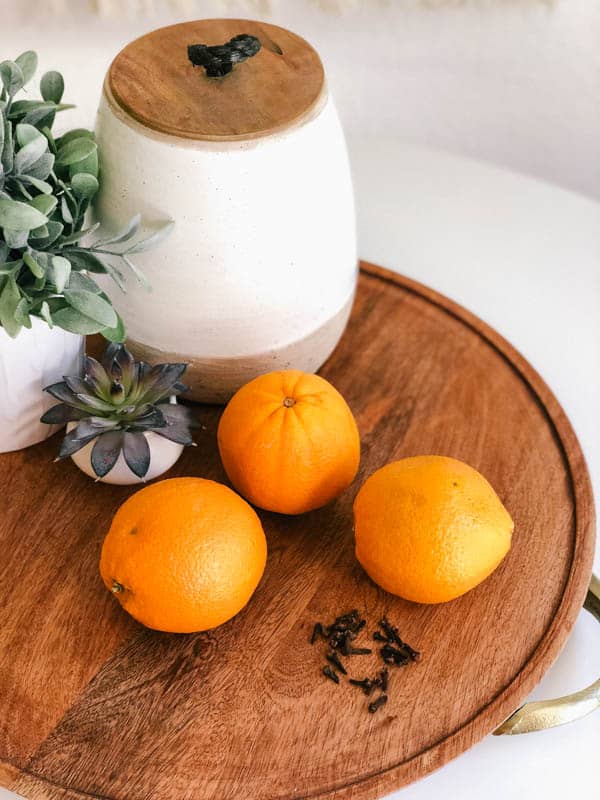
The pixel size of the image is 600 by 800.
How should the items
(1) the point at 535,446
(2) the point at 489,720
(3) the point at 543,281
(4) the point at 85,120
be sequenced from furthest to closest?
1. (4) the point at 85,120
2. (3) the point at 543,281
3. (1) the point at 535,446
4. (2) the point at 489,720

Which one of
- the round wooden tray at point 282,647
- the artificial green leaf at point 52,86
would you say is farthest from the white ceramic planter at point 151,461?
the artificial green leaf at point 52,86

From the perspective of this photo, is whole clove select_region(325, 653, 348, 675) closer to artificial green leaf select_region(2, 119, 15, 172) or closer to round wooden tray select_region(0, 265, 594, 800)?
round wooden tray select_region(0, 265, 594, 800)

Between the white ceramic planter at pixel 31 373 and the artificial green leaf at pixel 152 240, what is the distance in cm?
9

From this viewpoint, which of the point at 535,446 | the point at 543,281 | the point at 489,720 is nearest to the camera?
the point at 489,720

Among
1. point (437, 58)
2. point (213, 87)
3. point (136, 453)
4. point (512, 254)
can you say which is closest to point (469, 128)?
point (437, 58)

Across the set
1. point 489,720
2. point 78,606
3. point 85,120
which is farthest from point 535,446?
point 85,120

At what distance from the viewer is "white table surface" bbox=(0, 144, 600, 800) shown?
80 cm

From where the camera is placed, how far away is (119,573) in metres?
0.55

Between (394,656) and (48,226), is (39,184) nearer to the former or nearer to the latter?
(48,226)

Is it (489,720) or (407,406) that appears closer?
(489,720)

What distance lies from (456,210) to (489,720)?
1.91 ft

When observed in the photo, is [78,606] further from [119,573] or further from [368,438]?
[368,438]

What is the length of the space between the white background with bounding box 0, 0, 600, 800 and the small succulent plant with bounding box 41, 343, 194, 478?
1.13 feet

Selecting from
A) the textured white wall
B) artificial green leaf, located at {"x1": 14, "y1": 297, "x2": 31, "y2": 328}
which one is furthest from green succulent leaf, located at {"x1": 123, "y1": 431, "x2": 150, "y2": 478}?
the textured white wall
